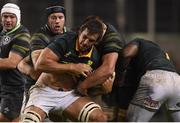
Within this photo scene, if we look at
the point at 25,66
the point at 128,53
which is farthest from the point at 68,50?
the point at 25,66

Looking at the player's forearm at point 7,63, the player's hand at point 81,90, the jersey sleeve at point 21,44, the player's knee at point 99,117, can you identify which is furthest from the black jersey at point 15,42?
the player's knee at point 99,117

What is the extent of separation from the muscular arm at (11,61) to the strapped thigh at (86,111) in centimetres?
137

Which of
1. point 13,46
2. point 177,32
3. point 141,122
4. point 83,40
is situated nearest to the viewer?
point 83,40

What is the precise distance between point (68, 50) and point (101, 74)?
0.37m

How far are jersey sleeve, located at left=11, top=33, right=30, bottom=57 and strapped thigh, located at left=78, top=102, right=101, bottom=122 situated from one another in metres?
1.41

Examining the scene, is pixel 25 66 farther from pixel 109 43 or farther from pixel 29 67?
pixel 109 43

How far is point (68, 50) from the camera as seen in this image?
7074mm

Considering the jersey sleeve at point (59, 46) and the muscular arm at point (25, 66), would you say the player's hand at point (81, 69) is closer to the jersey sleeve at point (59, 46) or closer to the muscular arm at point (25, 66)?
the jersey sleeve at point (59, 46)

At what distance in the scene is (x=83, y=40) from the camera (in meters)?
6.95

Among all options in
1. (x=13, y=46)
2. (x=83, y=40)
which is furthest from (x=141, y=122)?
(x=13, y=46)

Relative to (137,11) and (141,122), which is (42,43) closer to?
(141,122)

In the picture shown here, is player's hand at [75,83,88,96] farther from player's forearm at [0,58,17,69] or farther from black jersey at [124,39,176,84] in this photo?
player's forearm at [0,58,17,69]

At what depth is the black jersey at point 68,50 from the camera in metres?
7.02

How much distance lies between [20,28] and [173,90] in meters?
1.96
